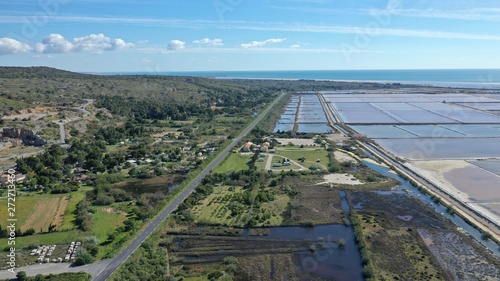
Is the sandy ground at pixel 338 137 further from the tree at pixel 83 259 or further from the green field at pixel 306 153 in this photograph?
the tree at pixel 83 259

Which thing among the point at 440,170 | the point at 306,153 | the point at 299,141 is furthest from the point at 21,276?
the point at 299,141

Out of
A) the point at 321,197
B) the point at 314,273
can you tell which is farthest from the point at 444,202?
the point at 314,273

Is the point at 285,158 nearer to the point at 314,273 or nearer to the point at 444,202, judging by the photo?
the point at 444,202

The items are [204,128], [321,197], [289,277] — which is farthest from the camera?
[204,128]

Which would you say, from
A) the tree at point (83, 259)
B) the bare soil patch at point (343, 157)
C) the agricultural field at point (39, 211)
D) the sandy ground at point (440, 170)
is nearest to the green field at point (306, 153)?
the bare soil patch at point (343, 157)

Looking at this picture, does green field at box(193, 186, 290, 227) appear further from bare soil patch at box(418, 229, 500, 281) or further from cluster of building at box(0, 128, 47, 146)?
cluster of building at box(0, 128, 47, 146)

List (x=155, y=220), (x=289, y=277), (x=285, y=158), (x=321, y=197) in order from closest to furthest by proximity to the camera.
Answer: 1. (x=289, y=277)
2. (x=155, y=220)
3. (x=321, y=197)
4. (x=285, y=158)

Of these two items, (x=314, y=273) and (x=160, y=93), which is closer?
(x=314, y=273)
